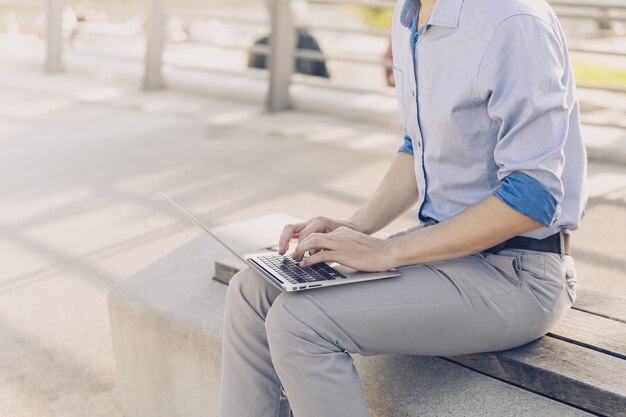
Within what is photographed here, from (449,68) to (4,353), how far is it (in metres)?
2.08

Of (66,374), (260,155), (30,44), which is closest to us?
(66,374)

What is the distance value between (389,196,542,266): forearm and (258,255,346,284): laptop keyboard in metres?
0.15

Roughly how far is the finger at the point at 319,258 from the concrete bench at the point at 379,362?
0.30 metres

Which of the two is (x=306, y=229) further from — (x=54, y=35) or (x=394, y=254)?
(x=54, y=35)

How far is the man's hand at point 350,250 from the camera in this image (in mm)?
1894

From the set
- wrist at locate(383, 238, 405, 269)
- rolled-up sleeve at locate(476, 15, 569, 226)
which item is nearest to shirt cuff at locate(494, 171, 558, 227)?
rolled-up sleeve at locate(476, 15, 569, 226)

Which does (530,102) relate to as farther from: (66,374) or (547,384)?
(66,374)

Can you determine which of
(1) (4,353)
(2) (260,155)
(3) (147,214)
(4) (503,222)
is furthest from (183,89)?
(4) (503,222)

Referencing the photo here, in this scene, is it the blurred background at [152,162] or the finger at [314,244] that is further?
the blurred background at [152,162]

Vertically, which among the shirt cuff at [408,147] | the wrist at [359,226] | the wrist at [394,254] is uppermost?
the shirt cuff at [408,147]

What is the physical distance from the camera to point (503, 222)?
183 centimetres

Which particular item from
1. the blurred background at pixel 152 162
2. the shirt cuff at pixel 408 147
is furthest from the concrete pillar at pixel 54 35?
the shirt cuff at pixel 408 147

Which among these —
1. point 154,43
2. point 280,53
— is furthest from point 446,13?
point 154,43

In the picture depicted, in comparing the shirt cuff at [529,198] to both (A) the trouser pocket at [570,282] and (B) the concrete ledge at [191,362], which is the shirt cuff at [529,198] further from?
(B) the concrete ledge at [191,362]
